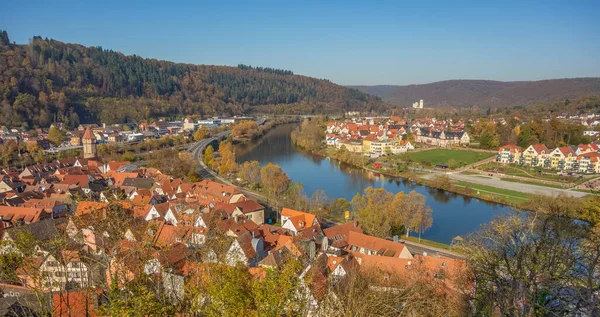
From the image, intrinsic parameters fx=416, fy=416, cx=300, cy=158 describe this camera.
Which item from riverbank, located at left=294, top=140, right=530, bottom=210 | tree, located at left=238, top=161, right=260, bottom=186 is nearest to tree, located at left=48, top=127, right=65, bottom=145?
tree, located at left=238, top=161, right=260, bottom=186

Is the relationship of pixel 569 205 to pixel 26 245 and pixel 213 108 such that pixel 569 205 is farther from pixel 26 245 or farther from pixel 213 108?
pixel 213 108

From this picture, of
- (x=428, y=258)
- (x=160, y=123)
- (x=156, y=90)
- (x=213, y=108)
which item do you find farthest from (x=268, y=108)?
(x=428, y=258)

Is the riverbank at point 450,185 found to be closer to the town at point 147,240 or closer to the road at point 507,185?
the road at point 507,185

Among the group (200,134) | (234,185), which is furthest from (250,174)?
(200,134)

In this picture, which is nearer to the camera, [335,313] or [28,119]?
[335,313]

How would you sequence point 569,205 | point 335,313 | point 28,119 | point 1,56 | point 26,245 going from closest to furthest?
1. point 335,313
2. point 26,245
3. point 569,205
4. point 28,119
5. point 1,56

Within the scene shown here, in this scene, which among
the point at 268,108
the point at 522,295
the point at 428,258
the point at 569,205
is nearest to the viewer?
the point at 522,295

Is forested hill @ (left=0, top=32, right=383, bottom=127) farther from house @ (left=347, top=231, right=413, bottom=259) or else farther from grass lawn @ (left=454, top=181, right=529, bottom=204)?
grass lawn @ (left=454, top=181, right=529, bottom=204)
